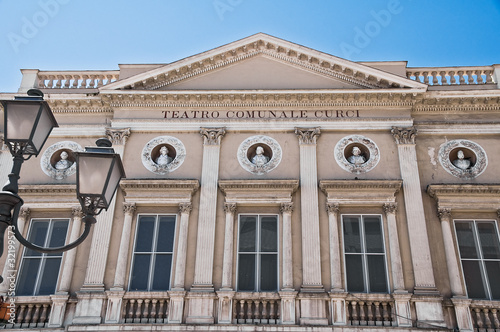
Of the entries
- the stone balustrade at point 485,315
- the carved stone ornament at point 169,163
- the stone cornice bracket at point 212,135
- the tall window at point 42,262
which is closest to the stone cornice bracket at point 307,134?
the stone cornice bracket at point 212,135

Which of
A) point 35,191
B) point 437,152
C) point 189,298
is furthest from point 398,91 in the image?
point 35,191

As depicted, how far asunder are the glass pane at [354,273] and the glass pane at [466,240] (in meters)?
2.97

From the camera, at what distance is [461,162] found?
17.4m

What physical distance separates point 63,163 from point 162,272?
4982 mm

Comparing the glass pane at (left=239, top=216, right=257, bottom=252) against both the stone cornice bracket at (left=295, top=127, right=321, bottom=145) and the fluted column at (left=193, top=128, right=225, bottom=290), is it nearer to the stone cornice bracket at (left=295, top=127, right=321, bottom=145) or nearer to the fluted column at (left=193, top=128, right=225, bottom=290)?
the fluted column at (left=193, top=128, right=225, bottom=290)

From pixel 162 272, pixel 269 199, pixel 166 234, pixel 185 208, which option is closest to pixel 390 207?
pixel 269 199

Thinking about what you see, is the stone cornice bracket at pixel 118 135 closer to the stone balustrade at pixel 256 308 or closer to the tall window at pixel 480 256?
the stone balustrade at pixel 256 308

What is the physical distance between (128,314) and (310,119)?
8100 millimetres

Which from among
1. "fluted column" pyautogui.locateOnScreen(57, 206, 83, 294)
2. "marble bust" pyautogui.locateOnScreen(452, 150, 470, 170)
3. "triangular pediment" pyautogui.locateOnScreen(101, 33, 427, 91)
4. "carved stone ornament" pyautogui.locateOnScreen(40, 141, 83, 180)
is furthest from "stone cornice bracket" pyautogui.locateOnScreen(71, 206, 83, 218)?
"marble bust" pyautogui.locateOnScreen(452, 150, 470, 170)

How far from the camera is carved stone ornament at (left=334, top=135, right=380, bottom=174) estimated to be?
675 inches

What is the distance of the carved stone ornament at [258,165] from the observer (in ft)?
56.4

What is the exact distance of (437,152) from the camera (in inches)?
691

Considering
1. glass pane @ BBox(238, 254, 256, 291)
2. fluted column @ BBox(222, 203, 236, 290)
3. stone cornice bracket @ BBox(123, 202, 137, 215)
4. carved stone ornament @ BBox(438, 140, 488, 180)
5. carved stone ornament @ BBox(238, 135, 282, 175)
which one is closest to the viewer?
fluted column @ BBox(222, 203, 236, 290)

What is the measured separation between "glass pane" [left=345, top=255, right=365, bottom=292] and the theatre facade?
0.10 ft
